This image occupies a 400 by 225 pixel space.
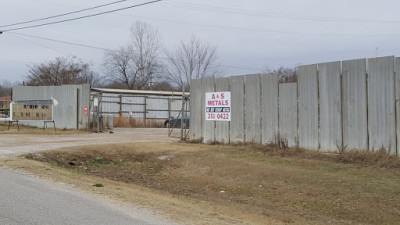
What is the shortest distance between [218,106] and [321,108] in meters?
→ 5.48

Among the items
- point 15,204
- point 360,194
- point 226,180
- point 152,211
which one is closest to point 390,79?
point 360,194

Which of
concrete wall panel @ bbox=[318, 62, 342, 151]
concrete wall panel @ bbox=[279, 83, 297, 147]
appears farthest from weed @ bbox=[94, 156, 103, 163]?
concrete wall panel @ bbox=[318, 62, 342, 151]

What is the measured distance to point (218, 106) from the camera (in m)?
19.7

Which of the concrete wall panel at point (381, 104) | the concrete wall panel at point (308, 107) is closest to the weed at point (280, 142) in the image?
the concrete wall panel at point (308, 107)

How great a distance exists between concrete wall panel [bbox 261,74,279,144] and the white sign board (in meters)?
2.04

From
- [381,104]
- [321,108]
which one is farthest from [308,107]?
[381,104]

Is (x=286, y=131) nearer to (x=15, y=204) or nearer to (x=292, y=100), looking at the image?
(x=292, y=100)

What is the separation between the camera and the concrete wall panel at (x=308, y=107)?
51.4ft

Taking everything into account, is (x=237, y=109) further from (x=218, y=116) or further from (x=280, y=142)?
(x=280, y=142)

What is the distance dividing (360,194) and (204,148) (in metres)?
8.92

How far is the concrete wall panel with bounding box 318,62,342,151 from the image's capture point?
15.0m

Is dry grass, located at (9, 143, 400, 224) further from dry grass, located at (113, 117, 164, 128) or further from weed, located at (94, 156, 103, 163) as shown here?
dry grass, located at (113, 117, 164, 128)

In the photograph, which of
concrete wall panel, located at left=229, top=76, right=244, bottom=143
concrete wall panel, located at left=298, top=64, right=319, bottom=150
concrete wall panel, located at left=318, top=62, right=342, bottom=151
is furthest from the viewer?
concrete wall panel, located at left=229, top=76, right=244, bottom=143

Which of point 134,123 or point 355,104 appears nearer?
point 355,104
